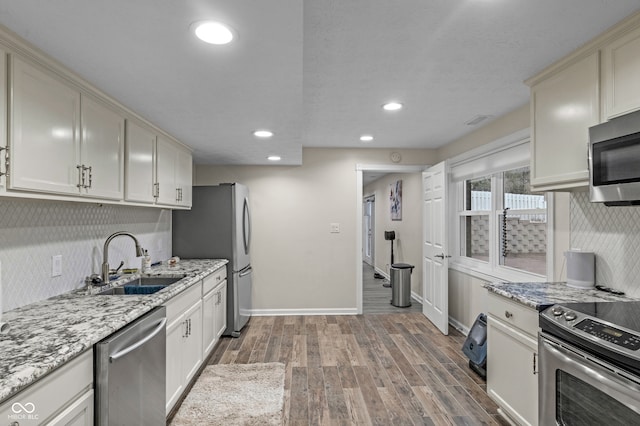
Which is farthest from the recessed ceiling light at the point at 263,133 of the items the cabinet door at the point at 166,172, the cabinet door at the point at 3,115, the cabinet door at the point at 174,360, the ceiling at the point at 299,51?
→ the cabinet door at the point at 3,115

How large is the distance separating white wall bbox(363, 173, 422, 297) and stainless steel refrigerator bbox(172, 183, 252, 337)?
3076 mm

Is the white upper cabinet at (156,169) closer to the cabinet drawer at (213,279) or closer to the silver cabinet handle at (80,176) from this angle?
the silver cabinet handle at (80,176)

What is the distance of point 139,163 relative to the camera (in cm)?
263

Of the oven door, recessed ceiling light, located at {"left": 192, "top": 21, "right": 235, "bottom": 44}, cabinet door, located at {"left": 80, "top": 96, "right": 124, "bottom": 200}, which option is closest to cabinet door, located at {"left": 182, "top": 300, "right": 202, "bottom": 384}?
cabinet door, located at {"left": 80, "top": 96, "right": 124, "bottom": 200}

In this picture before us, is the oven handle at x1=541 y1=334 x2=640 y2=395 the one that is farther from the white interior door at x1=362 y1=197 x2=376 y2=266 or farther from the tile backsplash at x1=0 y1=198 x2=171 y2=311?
the white interior door at x1=362 y1=197 x2=376 y2=266

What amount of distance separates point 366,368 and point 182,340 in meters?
1.62

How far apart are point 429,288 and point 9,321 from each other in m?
4.07

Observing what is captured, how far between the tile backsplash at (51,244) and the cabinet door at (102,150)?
291 mm

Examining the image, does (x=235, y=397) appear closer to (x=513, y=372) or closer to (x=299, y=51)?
(x=513, y=372)

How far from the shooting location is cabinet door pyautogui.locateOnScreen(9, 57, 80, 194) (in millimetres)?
1462

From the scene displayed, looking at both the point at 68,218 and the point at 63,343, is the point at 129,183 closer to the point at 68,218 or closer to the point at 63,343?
the point at 68,218

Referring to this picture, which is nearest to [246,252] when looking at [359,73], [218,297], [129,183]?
[218,297]

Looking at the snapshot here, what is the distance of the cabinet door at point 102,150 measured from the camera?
6.40 ft

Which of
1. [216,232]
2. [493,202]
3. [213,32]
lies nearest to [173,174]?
[216,232]
